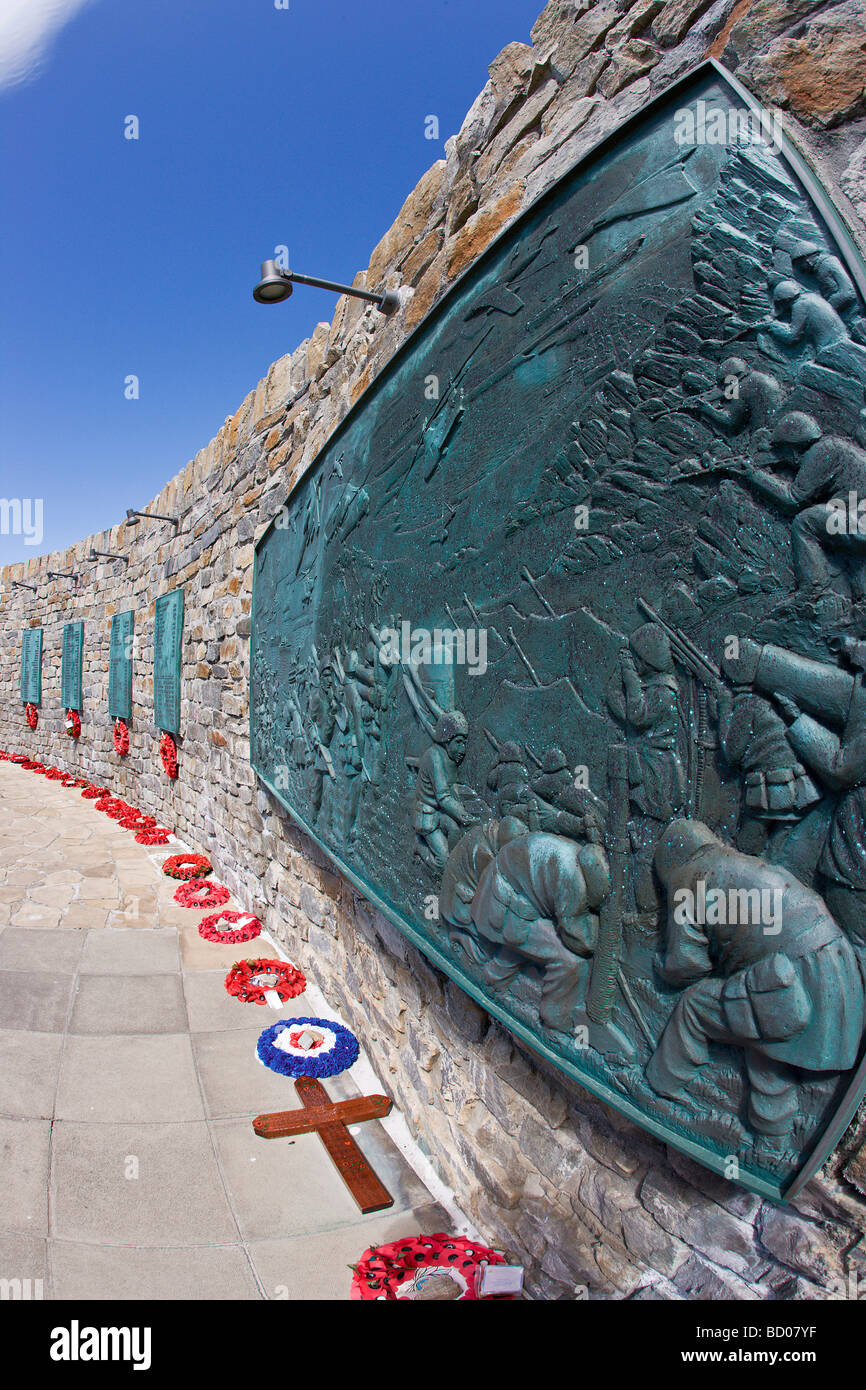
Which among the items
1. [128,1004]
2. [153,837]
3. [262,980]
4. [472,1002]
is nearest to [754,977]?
[472,1002]

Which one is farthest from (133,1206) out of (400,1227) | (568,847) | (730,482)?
(730,482)

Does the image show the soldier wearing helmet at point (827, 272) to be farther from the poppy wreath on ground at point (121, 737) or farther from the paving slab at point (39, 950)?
the poppy wreath on ground at point (121, 737)

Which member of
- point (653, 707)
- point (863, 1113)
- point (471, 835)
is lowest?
point (863, 1113)

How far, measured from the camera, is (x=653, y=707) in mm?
1309

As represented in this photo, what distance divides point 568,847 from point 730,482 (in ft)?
2.57

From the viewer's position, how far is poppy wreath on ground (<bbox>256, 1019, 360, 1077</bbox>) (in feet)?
10.5

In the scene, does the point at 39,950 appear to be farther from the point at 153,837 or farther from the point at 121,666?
the point at 121,666

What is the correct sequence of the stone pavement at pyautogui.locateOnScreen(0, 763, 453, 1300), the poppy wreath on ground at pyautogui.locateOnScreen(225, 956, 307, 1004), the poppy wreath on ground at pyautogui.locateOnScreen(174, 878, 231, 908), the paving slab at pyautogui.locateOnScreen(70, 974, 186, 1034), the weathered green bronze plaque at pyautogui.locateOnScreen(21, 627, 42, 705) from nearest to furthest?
the stone pavement at pyautogui.locateOnScreen(0, 763, 453, 1300)
the paving slab at pyautogui.locateOnScreen(70, 974, 186, 1034)
the poppy wreath on ground at pyautogui.locateOnScreen(225, 956, 307, 1004)
the poppy wreath on ground at pyautogui.locateOnScreen(174, 878, 231, 908)
the weathered green bronze plaque at pyautogui.locateOnScreen(21, 627, 42, 705)

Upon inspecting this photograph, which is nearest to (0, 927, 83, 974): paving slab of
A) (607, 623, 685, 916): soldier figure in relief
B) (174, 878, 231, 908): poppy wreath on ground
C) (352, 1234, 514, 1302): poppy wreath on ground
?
(174, 878, 231, 908): poppy wreath on ground

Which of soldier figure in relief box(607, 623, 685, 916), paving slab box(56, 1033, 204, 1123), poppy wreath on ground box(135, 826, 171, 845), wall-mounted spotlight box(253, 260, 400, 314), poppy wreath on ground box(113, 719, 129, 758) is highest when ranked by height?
wall-mounted spotlight box(253, 260, 400, 314)

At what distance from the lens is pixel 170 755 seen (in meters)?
7.92

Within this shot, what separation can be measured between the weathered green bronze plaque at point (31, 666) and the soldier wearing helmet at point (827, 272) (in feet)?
50.7

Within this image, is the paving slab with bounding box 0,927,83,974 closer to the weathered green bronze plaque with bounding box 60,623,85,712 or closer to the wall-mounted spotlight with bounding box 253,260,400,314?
the wall-mounted spotlight with bounding box 253,260,400,314
